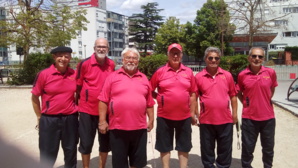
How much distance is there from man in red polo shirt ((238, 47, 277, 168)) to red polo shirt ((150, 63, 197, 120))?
2.64 ft

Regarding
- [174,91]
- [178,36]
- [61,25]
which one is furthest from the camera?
[178,36]

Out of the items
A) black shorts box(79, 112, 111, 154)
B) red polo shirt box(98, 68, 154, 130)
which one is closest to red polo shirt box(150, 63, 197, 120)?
red polo shirt box(98, 68, 154, 130)

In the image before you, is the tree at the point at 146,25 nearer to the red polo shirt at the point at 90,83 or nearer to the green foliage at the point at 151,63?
the green foliage at the point at 151,63

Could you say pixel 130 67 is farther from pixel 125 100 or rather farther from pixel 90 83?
pixel 90 83

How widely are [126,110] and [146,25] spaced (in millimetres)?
66850

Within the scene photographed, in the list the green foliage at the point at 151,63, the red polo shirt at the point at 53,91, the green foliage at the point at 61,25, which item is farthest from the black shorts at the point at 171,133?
the green foliage at the point at 61,25

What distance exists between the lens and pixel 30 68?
17594 mm

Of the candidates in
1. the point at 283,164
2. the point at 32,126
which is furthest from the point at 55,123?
the point at 32,126

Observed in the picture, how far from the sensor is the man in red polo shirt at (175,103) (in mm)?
3885

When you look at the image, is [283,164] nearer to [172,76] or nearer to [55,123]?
[172,76]

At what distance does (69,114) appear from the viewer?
3828 millimetres

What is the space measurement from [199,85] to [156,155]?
1975mm

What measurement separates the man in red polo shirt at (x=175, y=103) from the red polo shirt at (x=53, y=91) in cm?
124

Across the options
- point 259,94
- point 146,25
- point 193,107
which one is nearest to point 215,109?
point 193,107
